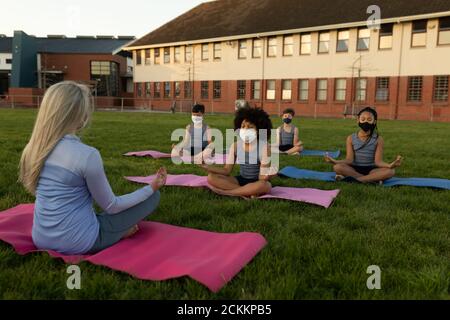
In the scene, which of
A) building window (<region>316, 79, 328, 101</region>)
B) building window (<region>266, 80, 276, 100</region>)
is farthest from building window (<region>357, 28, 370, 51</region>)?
building window (<region>266, 80, 276, 100</region>)

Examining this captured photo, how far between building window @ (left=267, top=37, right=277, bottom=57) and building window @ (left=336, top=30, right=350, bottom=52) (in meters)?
5.94

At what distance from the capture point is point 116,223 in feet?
13.2

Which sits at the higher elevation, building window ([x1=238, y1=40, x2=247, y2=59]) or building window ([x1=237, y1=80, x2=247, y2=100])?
building window ([x1=238, y1=40, x2=247, y2=59])

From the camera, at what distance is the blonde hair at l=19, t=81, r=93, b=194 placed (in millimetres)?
3369

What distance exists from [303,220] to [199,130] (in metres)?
5.65

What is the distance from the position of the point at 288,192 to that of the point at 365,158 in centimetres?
209

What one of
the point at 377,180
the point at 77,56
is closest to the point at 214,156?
the point at 377,180

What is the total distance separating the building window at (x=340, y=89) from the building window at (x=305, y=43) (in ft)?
12.6

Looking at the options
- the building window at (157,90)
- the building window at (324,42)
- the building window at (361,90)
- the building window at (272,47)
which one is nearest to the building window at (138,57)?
the building window at (157,90)

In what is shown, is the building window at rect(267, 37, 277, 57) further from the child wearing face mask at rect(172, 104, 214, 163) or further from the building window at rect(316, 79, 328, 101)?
the child wearing face mask at rect(172, 104, 214, 163)

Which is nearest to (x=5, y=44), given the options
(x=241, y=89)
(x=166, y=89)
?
(x=166, y=89)

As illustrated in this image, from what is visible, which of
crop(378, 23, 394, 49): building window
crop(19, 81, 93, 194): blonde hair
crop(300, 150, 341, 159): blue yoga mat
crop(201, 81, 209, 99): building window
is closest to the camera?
crop(19, 81, 93, 194): blonde hair

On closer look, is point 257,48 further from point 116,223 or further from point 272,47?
point 116,223
